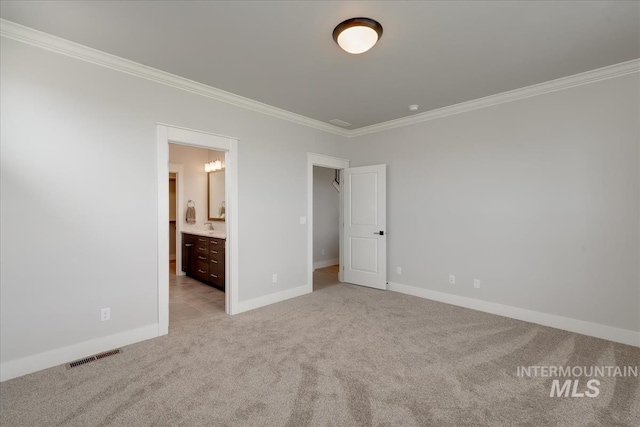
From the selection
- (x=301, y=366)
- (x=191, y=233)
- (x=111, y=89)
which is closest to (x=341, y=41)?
(x=111, y=89)

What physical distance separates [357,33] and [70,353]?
11.8ft

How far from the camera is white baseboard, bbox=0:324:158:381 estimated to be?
7.59ft

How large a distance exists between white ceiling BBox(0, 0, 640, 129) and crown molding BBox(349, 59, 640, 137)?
12 centimetres

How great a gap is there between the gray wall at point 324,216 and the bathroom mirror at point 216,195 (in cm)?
204

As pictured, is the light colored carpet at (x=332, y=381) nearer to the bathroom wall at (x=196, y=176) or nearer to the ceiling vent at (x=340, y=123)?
the ceiling vent at (x=340, y=123)

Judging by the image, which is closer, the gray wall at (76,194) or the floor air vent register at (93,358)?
the gray wall at (76,194)

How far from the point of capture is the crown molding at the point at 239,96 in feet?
7.93

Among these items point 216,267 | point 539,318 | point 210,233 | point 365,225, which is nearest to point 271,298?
point 216,267

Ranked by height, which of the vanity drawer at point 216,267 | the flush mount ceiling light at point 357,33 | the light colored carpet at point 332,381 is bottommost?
the light colored carpet at point 332,381

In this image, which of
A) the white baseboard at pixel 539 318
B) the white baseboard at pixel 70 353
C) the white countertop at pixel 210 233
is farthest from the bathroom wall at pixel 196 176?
the white baseboard at pixel 539 318

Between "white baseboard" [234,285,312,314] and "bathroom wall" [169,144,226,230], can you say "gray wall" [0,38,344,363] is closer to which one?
"white baseboard" [234,285,312,314]

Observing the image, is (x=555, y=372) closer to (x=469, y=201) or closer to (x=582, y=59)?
(x=469, y=201)

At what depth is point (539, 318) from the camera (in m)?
3.41

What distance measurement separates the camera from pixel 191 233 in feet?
17.6
